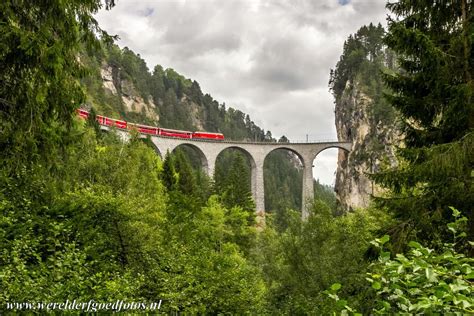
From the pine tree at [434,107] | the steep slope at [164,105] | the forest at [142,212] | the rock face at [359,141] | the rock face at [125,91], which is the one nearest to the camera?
the forest at [142,212]

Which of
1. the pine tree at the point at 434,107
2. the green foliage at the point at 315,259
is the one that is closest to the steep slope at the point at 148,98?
the green foliage at the point at 315,259

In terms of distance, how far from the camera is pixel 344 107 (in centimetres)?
7506

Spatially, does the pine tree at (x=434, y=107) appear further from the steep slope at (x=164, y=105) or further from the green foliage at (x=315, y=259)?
the steep slope at (x=164, y=105)

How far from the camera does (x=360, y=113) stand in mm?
67125

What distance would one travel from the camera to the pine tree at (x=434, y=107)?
7.43 m

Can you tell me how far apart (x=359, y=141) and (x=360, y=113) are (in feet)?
16.2

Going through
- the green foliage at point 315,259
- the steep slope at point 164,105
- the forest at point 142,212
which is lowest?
the green foliage at point 315,259

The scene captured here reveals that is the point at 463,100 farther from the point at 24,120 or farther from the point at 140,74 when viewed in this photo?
the point at 140,74

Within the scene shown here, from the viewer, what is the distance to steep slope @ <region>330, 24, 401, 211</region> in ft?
196

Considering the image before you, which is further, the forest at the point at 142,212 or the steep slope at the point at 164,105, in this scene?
the steep slope at the point at 164,105

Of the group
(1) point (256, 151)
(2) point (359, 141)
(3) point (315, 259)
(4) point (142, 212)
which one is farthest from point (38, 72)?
(2) point (359, 141)

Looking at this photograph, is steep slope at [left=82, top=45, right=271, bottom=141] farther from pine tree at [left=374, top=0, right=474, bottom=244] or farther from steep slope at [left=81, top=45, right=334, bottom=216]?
pine tree at [left=374, top=0, right=474, bottom=244]

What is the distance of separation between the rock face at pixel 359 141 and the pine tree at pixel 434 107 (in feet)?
161

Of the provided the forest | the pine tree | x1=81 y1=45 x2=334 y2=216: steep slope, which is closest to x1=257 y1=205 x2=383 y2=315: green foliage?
the forest
